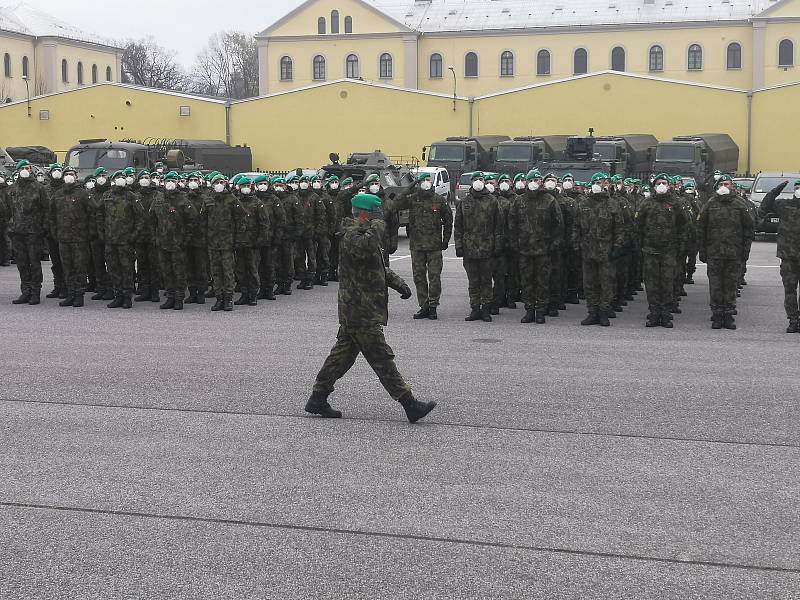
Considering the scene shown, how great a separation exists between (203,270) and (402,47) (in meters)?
66.0

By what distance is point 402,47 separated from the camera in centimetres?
8056

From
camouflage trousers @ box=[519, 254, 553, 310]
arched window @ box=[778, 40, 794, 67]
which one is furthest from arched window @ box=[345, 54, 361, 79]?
camouflage trousers @ box=[519, 254, 553, 310]

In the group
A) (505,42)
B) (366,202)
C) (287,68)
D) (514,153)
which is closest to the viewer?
(366,202)

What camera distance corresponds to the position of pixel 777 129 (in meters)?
56.1

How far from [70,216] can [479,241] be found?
230 inches

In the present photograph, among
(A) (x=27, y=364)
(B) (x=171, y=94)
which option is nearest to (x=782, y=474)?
(A) (x=27, y=364)

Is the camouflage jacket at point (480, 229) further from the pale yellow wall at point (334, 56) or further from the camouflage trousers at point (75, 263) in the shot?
the pale yellow wall at point (334, 56)

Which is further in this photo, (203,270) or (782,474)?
(203,270)

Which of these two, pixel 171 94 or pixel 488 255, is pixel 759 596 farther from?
pixel 171 94

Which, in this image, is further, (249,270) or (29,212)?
(249,270)

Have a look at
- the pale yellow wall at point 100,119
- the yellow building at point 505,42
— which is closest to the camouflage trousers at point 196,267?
the pale yellow wall at point 100,119

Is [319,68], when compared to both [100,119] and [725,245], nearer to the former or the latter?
[100,119]

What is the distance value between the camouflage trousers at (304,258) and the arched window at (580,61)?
63.3 m

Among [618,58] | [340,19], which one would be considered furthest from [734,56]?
[340,19]
